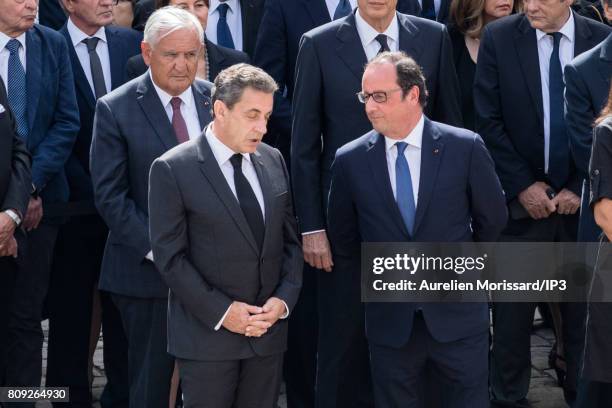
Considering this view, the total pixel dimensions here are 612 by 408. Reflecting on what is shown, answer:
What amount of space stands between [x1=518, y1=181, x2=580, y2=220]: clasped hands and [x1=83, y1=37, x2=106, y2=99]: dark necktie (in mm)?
2520

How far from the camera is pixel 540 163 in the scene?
7.78 meters

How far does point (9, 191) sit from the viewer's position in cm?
690

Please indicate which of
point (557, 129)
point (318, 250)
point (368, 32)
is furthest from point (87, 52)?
point (557, 129)

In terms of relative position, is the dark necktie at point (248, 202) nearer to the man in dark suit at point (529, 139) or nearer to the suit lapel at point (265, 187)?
the suit lapel at point (265, 187)

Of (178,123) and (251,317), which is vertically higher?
(178,123)

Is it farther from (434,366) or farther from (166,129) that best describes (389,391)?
(166,129)

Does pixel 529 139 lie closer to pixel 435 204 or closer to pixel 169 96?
pixel 435 204

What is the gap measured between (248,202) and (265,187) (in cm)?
12

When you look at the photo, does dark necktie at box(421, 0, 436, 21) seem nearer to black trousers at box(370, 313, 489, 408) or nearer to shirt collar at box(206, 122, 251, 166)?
black trousers at box(370, 313, 489, 408)

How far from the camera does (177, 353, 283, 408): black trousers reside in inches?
231

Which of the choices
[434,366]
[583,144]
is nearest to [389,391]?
[434,366]

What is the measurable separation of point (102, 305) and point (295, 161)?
1697 mm

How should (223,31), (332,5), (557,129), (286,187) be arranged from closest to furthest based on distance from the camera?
(286,187)
(557,129)
(332,5)
(223,31)

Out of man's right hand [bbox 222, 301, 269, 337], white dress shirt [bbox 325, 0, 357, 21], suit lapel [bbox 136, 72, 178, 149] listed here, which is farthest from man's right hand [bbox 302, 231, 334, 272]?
white dress shirt [bbox 325, 0, 357, 21]
